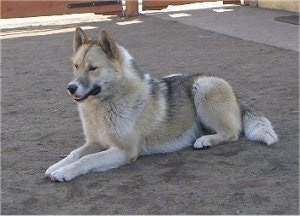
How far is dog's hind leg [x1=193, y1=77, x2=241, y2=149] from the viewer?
5270 mm

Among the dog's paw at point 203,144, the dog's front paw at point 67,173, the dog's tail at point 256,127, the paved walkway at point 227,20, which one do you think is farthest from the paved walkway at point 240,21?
the dog's front paw at point 67,173

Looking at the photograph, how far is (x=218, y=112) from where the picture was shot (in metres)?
5.28

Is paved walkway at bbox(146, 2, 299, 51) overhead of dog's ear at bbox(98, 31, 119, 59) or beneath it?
beneath

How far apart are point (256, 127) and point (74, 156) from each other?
1.61 metres

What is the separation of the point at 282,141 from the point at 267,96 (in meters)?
1.61

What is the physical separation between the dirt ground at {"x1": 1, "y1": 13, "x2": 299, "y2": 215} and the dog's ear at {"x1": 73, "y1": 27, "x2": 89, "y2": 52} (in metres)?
0.96

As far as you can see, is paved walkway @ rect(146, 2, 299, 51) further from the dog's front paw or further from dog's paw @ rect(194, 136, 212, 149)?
the dog's front paw

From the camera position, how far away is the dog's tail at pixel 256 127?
515cm

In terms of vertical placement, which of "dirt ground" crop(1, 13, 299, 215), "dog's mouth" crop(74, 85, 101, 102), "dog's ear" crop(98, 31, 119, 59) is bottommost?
"dirt ground" crop(1, 13, 299, 215)

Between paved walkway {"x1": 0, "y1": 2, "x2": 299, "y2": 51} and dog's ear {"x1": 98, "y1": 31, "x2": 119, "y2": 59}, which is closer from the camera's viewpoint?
dog's ear {"x1": 98, "y1": 31, "x2": 119, "y2": 59}

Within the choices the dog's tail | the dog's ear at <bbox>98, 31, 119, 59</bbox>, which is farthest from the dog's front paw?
the dog's tail

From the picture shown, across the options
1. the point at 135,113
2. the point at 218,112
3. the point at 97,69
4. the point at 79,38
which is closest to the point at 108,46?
the point at 97,69

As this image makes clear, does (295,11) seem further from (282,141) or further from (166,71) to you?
(282,141)

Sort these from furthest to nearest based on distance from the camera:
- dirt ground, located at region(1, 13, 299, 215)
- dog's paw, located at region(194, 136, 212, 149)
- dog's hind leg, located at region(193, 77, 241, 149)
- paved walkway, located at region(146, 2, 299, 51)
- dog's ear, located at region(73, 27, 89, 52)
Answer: paved walkway, located at region(146, 2, 299, 51)
dog's hind leg, located at region(193, 77, 241, 149)
dog's paw, located at region(194, 136, 212, 149)
dog's ear, located at region(73, 27, 89, 52)
dirt ground, located at region(1, 13, 299, 215)
